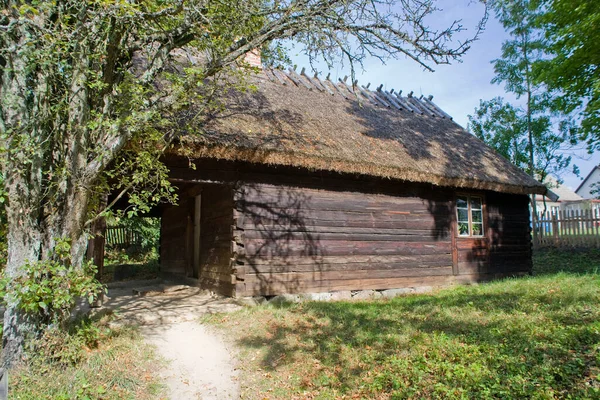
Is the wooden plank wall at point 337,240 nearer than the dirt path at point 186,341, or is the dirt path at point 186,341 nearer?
the dirt path at point 186,341

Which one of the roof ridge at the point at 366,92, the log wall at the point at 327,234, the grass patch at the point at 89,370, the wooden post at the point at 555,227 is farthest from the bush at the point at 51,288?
the wooden post at the point at 555,227

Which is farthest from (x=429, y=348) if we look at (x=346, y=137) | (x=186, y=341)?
(x=346, y=137)

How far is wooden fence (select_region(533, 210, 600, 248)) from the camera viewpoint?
1462 cm

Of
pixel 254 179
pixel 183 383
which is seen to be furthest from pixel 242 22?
pixel 183 383

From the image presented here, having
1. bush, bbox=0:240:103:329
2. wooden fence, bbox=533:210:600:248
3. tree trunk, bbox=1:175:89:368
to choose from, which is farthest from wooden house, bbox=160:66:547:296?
wooden fence, bbox=533:210:600:248

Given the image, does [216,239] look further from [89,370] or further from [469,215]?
Answer: [469,215]

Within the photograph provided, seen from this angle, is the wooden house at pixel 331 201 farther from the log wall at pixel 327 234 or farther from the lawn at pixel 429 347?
the lawn at pixel 429 347

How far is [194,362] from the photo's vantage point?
207 inches

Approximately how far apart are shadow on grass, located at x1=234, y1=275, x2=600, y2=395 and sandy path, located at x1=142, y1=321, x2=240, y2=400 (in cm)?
45

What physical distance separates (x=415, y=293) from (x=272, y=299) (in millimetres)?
3643

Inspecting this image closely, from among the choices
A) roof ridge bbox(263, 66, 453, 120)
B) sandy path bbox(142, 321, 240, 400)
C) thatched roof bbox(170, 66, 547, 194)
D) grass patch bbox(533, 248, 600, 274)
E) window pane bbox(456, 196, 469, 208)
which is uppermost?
roof ridge bbox(263, 66, 453, 120)

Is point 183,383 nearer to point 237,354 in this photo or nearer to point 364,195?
point 237,354

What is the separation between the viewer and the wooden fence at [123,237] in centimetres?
1814

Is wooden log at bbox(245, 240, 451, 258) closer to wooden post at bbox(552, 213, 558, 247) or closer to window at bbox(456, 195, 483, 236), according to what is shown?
window at bbox(456, 195, 483, 236)
